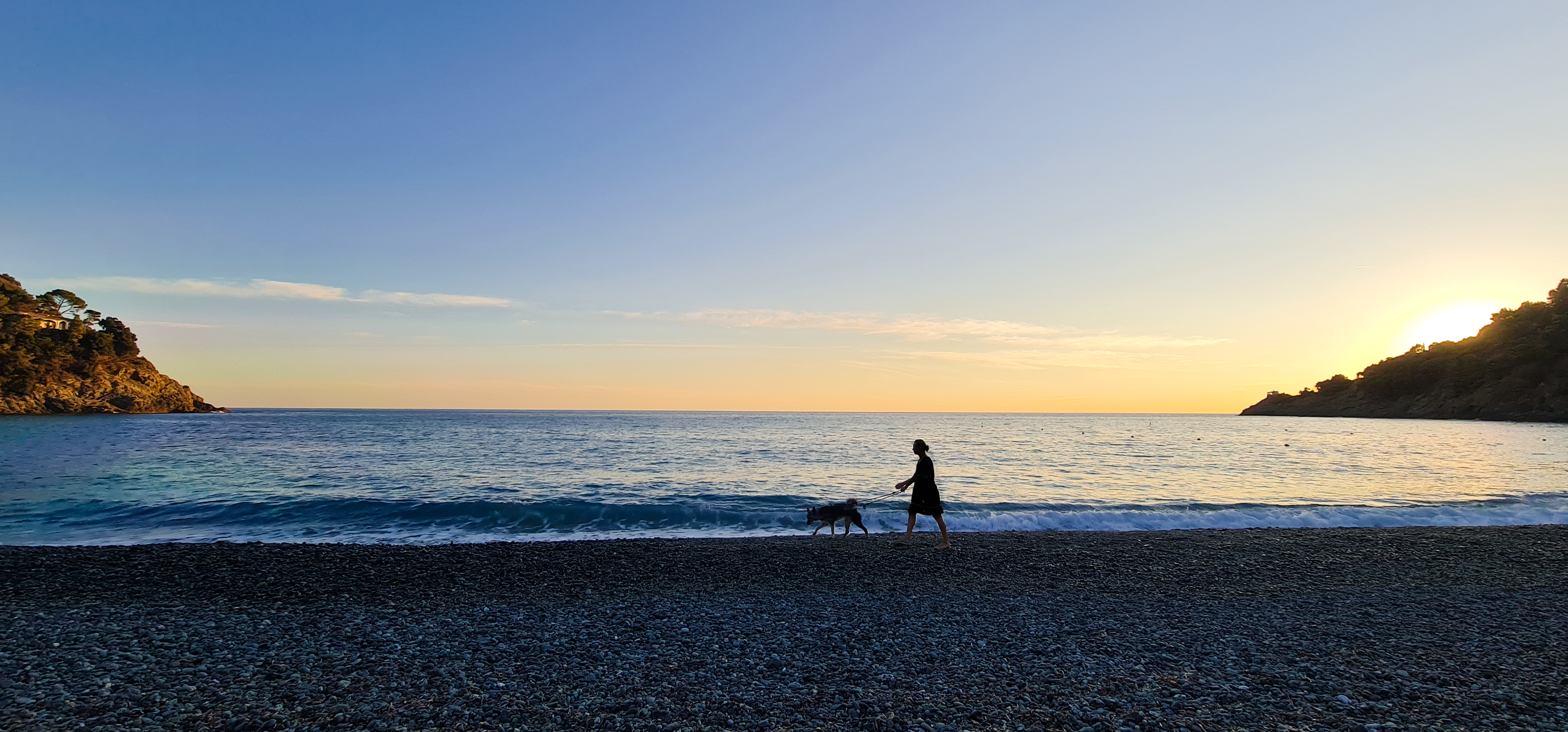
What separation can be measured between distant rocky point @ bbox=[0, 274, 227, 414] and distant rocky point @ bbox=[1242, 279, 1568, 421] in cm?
21022

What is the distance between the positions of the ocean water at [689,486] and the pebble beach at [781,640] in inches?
235

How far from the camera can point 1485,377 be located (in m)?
108

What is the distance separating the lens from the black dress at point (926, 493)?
1348cm

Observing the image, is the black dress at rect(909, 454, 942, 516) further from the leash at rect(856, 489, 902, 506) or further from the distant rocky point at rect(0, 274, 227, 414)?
the distant rocky point at rect(0, 274, 227, 414)

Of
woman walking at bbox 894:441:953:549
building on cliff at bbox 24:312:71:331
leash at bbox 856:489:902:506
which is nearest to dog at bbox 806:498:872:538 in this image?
leash at bbox 856:489:902:506

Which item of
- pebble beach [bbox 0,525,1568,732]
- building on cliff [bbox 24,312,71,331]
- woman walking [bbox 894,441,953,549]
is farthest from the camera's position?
building on cliff [bbox 24,312,71,331]

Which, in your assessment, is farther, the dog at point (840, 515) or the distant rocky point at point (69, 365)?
the distant rocky point at point (69, 365)

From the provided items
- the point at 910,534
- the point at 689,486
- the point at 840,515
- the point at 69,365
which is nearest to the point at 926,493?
the point at 910,534

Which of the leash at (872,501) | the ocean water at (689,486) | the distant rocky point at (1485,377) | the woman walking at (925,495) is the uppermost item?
the distant rocky point at (1485,377)

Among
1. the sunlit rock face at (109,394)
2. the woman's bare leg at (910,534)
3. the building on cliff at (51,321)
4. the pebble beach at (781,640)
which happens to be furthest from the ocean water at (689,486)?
Answer: the building on cliff at (51,321)

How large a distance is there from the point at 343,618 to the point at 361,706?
11.3 feet

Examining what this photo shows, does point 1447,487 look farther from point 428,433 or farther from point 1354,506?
point 428,433

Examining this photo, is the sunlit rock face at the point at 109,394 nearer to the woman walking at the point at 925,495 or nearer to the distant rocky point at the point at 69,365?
the distant rocky point at the point at 69,365

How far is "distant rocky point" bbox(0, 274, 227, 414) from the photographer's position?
310 ft
